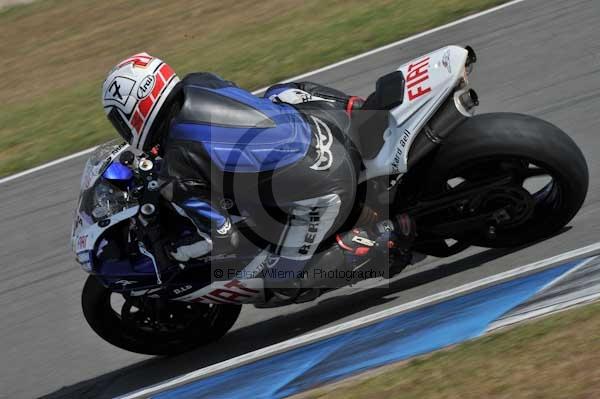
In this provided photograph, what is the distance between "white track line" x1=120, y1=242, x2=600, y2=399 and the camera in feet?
17.3

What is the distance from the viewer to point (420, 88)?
539cm

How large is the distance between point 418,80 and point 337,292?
1.61 metres

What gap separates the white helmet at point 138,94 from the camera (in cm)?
504

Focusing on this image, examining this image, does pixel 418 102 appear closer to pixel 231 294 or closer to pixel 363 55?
pixel 231 294

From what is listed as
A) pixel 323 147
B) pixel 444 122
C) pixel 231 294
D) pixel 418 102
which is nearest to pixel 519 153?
pixel 444 122

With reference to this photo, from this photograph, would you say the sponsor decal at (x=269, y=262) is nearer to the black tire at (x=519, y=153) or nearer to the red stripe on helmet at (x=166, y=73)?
the black tire at (x=519, y=153)

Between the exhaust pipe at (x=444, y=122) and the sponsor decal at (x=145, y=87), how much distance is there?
154 centimetres

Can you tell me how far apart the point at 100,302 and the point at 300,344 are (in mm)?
1313

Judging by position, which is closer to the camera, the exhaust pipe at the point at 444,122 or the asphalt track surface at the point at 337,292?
the exhaust pipe at the point at 444,122

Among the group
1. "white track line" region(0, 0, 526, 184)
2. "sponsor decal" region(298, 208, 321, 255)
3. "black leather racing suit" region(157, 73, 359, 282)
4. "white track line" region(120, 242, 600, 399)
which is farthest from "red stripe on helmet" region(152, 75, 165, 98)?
"white track line" region(0, 0, 526, 184)

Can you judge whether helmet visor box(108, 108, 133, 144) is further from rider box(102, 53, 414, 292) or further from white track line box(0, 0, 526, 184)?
white track line box(0, 0, 526, 184)

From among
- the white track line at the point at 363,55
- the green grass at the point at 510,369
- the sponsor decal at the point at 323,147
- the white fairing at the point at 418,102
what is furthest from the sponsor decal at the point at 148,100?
the white track line at the point at 363,55

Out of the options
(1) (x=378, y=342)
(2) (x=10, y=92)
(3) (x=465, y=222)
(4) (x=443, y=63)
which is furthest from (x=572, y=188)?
(2) (x=10, y=92)

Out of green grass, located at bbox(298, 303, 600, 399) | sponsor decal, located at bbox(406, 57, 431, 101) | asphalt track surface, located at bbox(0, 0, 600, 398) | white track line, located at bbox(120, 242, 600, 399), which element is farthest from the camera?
asphalt track surface, located at bbox(0, 0, 600, 398)
